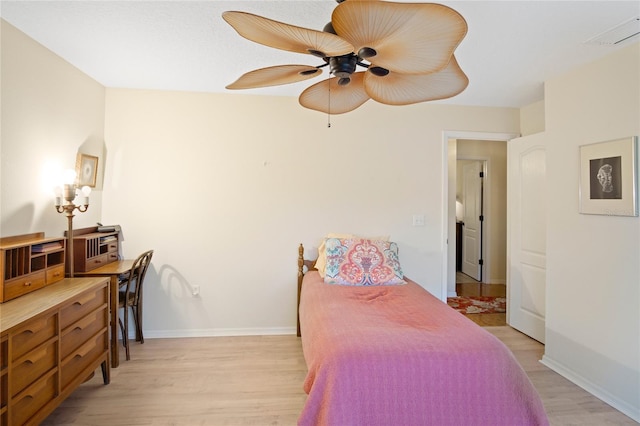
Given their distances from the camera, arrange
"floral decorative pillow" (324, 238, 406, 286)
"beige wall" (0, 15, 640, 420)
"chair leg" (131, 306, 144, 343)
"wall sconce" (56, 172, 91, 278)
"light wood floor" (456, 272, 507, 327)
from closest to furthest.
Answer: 1. "wall sconce" (56, 172, 91, 278)
2. "beige wall" (0, 15, 640, 420)
3. "floral decorative pillow" (324, 238, 406, 286)
4. "chair leg" (131, 306, 144, 343)
5. "light wood floor" (456, 272, 507, 327)

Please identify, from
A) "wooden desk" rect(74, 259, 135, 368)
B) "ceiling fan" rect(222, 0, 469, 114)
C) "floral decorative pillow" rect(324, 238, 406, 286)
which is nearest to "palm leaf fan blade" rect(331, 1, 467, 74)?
"ceiling fan" rect(222, 0, 469, 114)

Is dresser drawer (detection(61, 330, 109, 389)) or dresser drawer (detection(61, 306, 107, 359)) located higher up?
dresser drawer (detection(61, 306, 107, 359))

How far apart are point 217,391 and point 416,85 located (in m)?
2.33

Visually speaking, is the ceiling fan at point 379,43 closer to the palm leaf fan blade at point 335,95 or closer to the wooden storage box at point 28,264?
the palm leaf fan blade at point 335,95

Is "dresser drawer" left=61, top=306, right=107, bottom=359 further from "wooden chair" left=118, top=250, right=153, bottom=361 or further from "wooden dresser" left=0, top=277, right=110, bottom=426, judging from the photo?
"wooden chair" left=118, top=250, right=153, bottom=361

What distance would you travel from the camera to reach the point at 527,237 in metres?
3.17

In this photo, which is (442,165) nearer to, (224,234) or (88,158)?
(224,234)

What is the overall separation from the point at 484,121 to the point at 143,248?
378 centimetres

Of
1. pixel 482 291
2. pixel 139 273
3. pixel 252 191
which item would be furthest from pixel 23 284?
pixel 482 291

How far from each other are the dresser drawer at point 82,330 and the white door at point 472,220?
5.15 m

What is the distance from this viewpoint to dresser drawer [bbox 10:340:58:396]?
1.45 m

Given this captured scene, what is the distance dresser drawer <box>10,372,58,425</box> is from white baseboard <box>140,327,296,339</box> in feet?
4.53

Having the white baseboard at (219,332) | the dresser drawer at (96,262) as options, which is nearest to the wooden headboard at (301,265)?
the white baseboard at (219,332)

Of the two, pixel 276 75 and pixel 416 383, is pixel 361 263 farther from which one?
pixel 276 75
